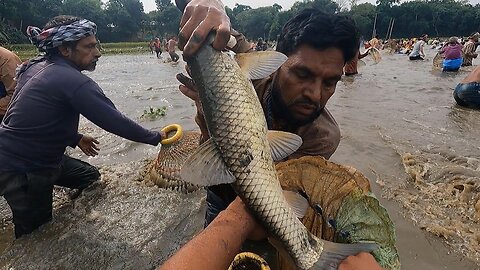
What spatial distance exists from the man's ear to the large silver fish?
113 inches

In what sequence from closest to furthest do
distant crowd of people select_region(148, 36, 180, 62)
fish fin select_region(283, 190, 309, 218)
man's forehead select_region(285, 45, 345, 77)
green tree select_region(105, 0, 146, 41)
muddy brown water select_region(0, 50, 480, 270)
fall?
fish fin select_region(283, 190, 309, 218)
man's forehead select_region(285, 45, 345, 77)
muddy brown water select_region(0, 50, 480, 270)
distant crowd of people select_region(148, 36, 180, 62)
green tree select_region(105, 0, 146, 41)

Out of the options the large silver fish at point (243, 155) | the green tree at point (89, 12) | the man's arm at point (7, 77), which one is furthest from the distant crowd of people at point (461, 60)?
the green tree at point (89, 12)

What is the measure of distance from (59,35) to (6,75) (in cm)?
193

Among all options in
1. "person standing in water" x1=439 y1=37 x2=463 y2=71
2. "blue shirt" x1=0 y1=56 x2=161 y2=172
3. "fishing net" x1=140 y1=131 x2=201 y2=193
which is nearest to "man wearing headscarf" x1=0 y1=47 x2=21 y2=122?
"blue shirt" x1=0 y1=56 x2=161 y2=172

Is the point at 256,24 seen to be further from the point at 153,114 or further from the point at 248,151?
the point at 248,151

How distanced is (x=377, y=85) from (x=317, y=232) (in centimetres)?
1234

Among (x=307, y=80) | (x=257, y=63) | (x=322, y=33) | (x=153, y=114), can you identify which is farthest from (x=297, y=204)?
(x=153, y=114)

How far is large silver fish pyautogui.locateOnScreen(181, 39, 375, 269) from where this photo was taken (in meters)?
1.42

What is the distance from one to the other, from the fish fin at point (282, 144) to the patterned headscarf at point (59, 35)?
307cm

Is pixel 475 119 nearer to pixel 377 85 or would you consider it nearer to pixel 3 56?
pixel 377 85

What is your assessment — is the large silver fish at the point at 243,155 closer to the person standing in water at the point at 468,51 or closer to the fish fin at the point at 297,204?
Answer: the fish fin at the point at 297,204

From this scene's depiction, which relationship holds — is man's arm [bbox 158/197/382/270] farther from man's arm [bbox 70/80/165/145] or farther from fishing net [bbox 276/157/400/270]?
man's arm [bbox 70/80/165/145]

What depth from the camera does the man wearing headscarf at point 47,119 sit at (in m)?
3.35

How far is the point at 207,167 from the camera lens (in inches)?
57.2
